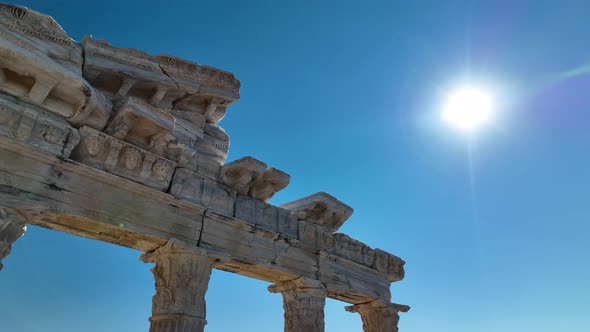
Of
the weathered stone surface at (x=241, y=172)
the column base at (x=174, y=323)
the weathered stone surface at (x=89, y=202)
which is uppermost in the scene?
the weathered stone surface at (x=241, y=172)

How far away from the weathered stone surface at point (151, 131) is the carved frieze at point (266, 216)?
1.23 meters

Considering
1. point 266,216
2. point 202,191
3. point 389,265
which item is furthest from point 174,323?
point 389,265

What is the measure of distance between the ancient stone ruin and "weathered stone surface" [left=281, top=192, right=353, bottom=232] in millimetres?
29

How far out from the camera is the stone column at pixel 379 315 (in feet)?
38.1

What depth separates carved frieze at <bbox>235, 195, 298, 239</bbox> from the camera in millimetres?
9312

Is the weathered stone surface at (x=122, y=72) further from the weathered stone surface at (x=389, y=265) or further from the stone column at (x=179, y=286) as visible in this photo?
the weathered stone surface at (x=389, y=265)

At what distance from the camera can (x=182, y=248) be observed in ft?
25.7

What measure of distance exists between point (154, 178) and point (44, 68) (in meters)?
2.35

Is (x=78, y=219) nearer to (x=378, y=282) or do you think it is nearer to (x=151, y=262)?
(x=151, y=262)

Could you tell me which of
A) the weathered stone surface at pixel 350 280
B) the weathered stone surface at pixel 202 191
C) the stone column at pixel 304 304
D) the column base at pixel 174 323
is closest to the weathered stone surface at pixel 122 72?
the weathered stone surface at pixel 202 191

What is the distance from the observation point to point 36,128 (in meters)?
6.81

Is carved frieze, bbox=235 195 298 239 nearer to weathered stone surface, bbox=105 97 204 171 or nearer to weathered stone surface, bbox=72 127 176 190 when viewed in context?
weathered stone surface, bbox=105 97 204 171

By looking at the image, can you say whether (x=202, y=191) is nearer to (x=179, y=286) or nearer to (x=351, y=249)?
(x=179, y=286)

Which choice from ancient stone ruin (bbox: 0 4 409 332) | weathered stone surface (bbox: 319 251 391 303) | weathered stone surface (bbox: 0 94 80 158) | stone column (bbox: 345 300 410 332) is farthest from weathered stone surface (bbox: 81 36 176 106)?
stone column (bbox: 345 300 410 332)
